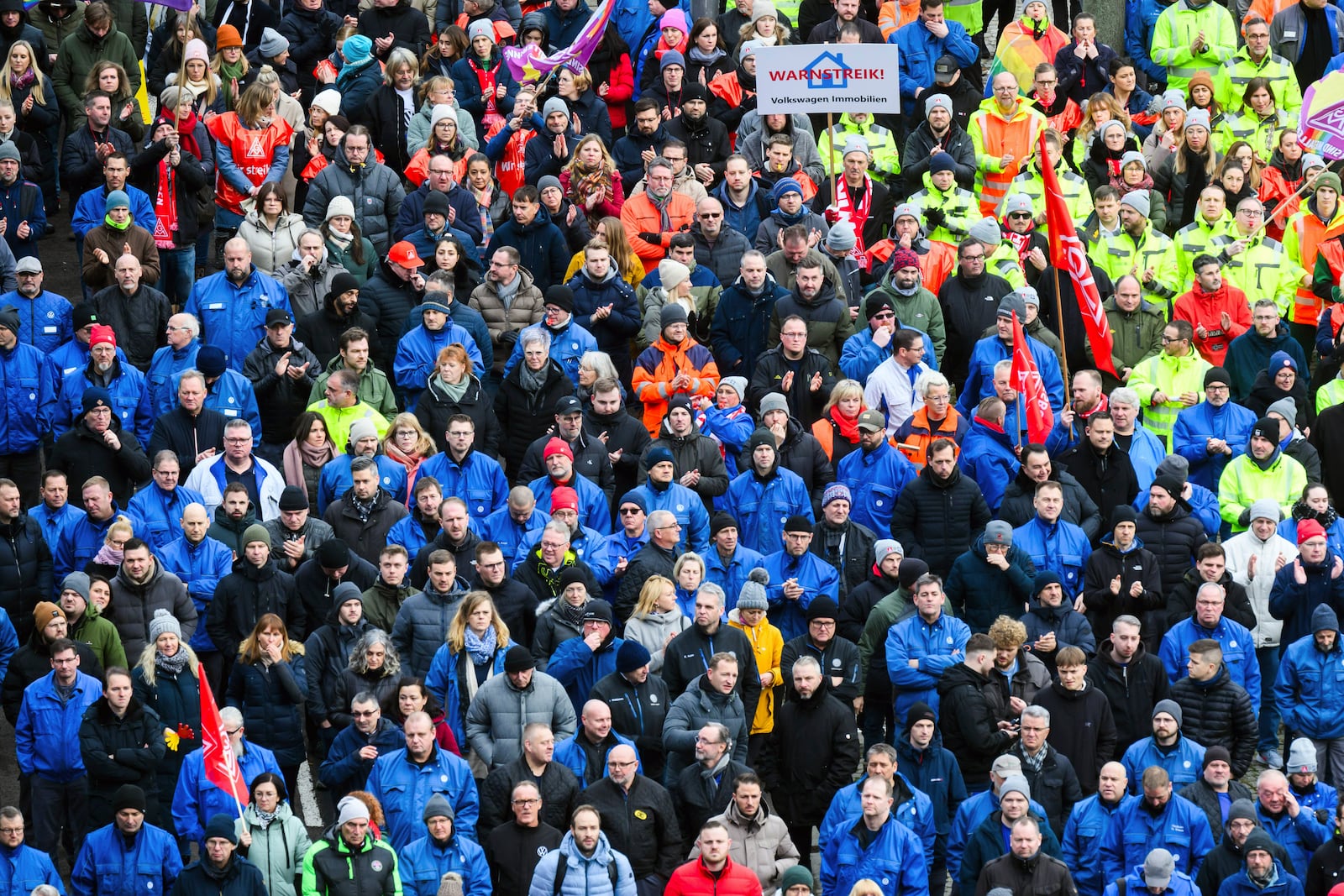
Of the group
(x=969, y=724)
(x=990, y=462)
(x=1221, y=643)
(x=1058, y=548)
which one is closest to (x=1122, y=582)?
(x=1058, y=548)

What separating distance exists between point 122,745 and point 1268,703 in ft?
23.3

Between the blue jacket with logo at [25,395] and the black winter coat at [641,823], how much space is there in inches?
213

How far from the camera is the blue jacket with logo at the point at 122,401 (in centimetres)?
1772

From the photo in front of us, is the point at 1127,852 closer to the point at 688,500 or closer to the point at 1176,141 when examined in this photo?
the point at 688,500

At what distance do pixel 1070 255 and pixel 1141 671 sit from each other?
4095 mm

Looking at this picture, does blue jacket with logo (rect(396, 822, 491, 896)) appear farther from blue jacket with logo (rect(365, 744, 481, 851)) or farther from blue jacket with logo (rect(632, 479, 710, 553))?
blue jacket with logo (rect(632, 479, 710, 553))

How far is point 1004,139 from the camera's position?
21266mm

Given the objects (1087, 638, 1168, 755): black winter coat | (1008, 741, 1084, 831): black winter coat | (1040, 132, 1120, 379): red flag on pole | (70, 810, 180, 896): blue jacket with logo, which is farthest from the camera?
(1040, 132, 1120, 379): red flag on pole

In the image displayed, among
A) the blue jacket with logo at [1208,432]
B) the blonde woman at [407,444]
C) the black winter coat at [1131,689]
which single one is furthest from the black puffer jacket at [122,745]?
the blue jacket with logo at [1208,432]

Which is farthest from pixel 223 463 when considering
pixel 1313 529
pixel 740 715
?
pixel 1313 529

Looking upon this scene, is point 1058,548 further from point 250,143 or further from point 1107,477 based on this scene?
point 250,143

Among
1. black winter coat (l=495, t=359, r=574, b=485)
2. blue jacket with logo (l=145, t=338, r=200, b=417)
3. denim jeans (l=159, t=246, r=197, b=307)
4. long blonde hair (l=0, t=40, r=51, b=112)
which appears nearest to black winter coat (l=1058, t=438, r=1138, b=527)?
black winter coat (l=495, t=359, r=574, b=485)

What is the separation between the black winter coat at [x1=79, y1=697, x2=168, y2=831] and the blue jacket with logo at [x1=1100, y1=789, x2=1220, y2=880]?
17.7 ft

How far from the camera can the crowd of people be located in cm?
1467
